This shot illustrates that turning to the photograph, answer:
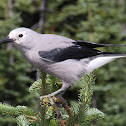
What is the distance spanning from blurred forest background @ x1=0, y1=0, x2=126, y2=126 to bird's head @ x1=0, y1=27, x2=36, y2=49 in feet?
6.62

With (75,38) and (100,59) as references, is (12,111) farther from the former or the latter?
(75,38)

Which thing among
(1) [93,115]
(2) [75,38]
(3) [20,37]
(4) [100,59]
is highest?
(3) [20,37]

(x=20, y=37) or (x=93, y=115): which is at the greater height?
(x=20, y=37)

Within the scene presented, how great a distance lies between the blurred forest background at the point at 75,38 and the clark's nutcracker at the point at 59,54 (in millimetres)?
2049

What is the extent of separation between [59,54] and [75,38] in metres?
3.40

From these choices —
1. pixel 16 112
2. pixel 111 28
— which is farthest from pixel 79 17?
pixel 16 112

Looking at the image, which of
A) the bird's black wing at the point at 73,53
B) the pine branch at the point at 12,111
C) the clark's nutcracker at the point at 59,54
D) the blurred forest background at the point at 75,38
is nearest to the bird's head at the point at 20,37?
the clark's nutcracker at the point at 59,54

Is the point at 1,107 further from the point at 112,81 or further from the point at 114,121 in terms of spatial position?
the point at 112,81

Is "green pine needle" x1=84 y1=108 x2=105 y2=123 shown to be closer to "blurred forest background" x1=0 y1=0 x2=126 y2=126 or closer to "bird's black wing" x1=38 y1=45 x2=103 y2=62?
"bird's black wing" x1=38 y1=45 x2=103 y2=62

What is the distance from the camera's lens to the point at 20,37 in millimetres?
1867

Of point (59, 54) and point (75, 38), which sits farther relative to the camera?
point (75, 38)

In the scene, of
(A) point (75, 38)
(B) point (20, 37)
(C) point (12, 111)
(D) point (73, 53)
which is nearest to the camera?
(C) point (12, 111)

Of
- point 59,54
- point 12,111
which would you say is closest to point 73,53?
point 59,54

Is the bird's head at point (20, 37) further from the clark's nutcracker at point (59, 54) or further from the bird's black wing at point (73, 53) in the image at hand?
the bird's black wing at point (73, 53)
